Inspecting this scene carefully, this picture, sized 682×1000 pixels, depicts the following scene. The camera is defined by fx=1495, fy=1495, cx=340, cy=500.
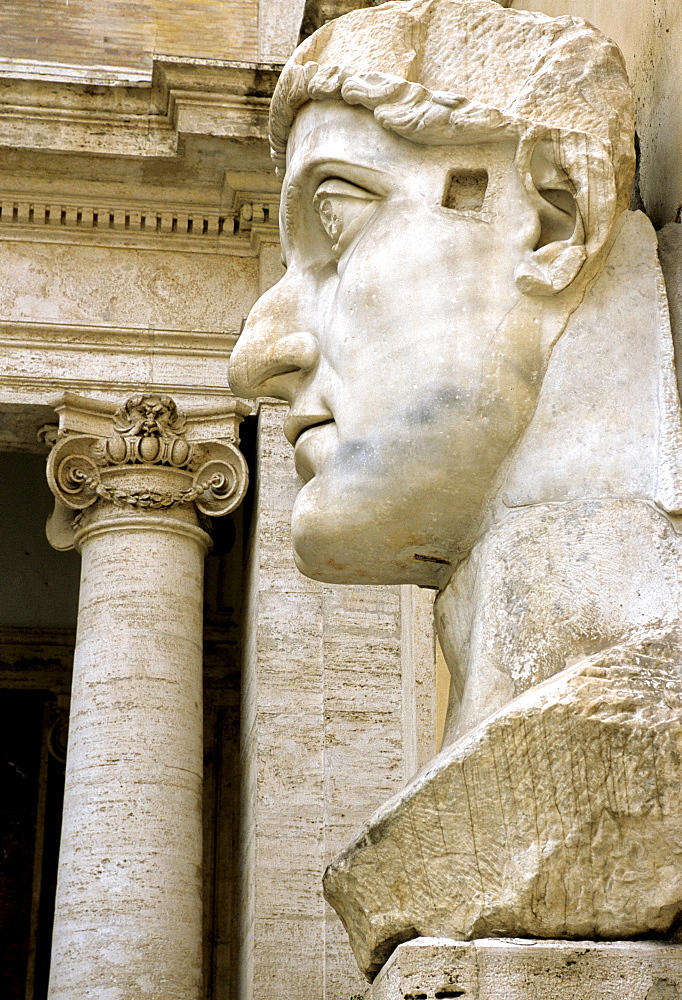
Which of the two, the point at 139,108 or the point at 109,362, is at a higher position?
the point at 139,108

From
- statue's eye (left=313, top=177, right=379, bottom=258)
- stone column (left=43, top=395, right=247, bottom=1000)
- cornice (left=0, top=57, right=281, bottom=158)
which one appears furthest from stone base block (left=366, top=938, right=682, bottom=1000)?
cornice (left=0, top=57, right=281, bottom=158)

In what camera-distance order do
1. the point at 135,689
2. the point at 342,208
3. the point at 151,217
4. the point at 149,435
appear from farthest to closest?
the point at 151,217
the point at 149,435
the point at 135,689
the point at 342,208

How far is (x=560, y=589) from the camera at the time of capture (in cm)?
212

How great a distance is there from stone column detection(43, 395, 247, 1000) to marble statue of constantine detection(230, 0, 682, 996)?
3.79 meters

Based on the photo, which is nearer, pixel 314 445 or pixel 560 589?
pixel 560 589

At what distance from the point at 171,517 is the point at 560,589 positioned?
488 cm

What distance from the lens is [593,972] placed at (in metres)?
1.88

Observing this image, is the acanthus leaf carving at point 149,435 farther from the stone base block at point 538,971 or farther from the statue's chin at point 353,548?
the stone base block at point 538,971

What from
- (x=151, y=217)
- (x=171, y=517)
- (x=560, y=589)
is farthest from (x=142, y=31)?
(x=560, y=589)

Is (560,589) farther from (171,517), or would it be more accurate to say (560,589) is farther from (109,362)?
(109,362)

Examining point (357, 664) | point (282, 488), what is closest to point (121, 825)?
point (357, 664)

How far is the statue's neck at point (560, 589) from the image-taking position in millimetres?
2080

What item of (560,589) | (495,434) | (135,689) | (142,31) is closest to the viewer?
(560,589)

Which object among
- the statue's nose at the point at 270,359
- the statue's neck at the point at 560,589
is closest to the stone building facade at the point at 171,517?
the statue's nose at the point at 270,359
